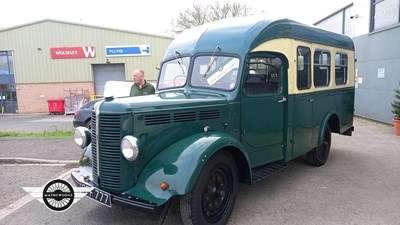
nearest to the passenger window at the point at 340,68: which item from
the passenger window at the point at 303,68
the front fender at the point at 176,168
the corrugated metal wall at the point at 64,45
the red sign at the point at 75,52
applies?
the passenger window at the point at 303,68

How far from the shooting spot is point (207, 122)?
3812mm

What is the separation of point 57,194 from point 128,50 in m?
19.0

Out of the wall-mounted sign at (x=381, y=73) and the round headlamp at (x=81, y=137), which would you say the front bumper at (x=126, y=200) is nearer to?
the round headlamp at (x=81, y=137)

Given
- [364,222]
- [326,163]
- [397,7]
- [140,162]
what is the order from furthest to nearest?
[397,7], [326,163], [364,222], [140,162]

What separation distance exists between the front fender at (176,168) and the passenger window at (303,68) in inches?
87.3

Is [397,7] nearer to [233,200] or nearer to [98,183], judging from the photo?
[233,200]

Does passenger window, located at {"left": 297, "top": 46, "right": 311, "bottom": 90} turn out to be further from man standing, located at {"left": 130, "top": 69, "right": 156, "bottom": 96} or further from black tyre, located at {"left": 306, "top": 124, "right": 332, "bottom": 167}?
man standing, located at {"left": 130, "top": 69, "right": 156, "bottom": 96}

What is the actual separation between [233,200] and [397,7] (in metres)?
10.2

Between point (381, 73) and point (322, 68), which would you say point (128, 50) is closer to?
point (381, 73)

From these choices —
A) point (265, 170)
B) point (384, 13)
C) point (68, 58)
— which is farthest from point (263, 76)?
point (68, 58)

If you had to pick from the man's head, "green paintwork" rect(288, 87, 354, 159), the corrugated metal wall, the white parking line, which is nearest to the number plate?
the white parking line

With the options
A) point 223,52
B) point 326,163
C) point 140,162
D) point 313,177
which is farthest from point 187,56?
point 326,163

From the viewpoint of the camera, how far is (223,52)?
14.0 ft

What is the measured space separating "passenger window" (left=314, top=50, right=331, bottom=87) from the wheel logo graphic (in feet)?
14.1
